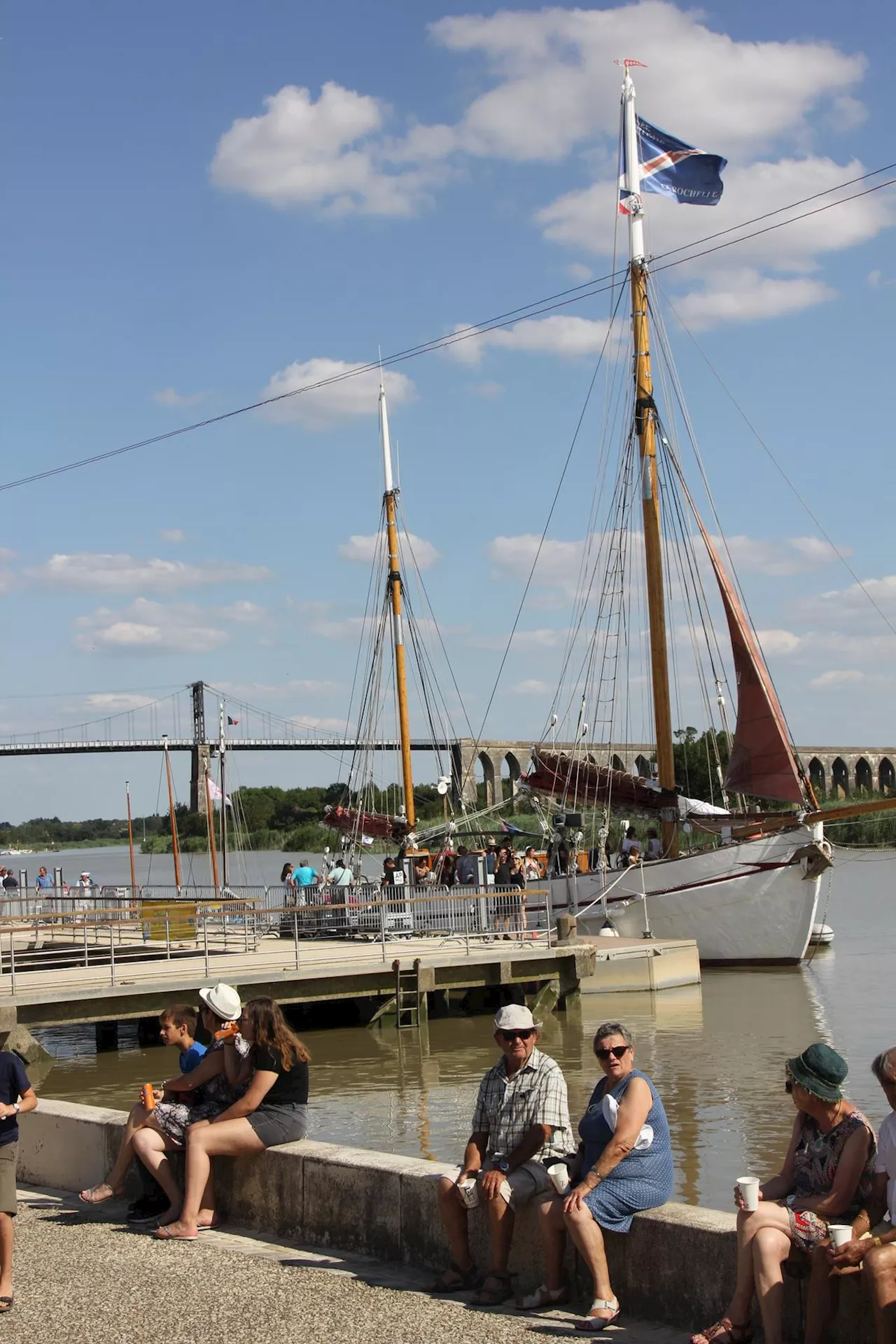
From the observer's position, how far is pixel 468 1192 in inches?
266

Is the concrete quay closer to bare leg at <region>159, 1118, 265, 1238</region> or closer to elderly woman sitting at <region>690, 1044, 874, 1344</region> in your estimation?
bare leg at <region>159, 1118, 265, 1238</region>

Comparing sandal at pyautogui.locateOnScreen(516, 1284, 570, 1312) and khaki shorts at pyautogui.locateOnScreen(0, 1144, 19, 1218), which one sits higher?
khaki shorts at pyautogui.locateOnScreen(0, 1144, 19, 1218)

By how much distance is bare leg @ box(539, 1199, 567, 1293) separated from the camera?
6379mm

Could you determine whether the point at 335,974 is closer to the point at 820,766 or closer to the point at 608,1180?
the point at 608,1180

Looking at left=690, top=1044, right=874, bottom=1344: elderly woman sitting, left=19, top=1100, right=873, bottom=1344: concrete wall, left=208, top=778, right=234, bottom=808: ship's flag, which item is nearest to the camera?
left=690, top=1044, right=874, bottom=1344: elderly woman sitting

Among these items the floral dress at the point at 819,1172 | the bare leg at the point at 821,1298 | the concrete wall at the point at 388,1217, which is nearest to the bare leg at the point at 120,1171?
the concrete wall at the point at 388,1217

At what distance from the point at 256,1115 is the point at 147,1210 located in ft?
2.88

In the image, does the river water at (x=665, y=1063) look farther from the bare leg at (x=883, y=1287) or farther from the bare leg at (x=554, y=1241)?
the bare leg at (x=883, y=1287)

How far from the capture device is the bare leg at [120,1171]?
8.28m

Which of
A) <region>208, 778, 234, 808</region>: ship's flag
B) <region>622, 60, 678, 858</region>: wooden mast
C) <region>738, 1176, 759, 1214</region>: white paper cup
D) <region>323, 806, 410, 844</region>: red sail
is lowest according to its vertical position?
<region>738, 1176, 759, 1214</region>: white paper cup

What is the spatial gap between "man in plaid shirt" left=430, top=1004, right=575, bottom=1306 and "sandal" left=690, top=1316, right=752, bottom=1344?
118cm

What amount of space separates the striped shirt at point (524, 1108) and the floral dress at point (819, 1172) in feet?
3.99

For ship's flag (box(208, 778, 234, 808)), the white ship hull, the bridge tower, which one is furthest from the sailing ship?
the bridge tower

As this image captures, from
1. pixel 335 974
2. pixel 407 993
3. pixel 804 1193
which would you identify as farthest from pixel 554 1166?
pixel 407 993
